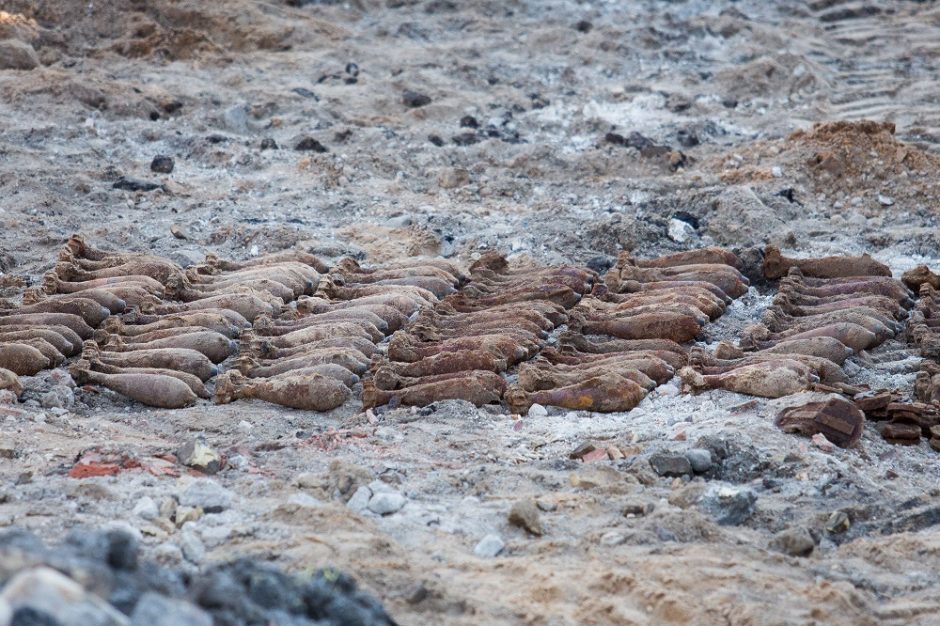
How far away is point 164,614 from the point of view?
11.0 ft

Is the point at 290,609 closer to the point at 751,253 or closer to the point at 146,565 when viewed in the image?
the point at 146,565

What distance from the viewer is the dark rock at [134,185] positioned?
11562 millimetres

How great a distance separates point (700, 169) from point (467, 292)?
407cm

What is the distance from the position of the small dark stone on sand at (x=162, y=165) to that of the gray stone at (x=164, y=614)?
920cm

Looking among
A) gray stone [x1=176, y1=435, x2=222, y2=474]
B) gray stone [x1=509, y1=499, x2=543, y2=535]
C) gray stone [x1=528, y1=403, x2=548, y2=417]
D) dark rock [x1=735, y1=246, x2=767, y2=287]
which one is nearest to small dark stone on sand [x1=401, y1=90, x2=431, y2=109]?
dark rock [x1=735, y1=246, x2=767, y2=287]

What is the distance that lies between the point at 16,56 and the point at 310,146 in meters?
4.46

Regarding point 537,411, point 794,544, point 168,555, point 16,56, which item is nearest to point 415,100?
point 16,56

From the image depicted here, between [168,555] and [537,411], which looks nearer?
[168,555]

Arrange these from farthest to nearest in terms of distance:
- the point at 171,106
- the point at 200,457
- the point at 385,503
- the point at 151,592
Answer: the point at 171,106, the point at 200,457, the point at 385,503, the point at 151,592

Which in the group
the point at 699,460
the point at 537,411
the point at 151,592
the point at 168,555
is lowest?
the point at 537,411

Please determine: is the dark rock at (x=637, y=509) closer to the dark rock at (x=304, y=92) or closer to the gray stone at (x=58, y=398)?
the gray stone at (x=58, y=398)

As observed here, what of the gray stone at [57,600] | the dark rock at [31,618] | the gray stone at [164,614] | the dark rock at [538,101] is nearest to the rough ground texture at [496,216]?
the dark rock at [538,101]

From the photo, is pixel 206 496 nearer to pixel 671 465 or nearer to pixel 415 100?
pixel 671 465

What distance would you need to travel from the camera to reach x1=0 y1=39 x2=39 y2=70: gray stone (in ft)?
47.3
